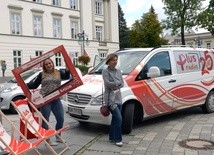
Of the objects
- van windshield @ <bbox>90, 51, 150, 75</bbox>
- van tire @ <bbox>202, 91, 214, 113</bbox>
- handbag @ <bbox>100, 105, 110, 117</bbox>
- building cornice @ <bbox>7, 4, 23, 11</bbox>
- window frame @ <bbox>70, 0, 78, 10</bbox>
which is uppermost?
window frame @ <bbox>70, 0, 78, 10</bbox>

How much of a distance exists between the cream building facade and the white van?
24068mm

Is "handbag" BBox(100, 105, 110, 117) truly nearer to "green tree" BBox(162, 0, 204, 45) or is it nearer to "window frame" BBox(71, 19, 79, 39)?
"green tree" BBox(162, 0, 204, 45)

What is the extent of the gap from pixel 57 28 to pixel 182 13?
651 inches

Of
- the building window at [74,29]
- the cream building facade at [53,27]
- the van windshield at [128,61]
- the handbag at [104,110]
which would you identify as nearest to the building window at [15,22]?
the cream building facade at [53,27]

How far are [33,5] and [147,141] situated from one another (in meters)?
37.8

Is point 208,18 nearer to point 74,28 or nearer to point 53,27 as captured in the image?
point 53,27

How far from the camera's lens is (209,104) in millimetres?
9891

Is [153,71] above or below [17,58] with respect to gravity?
below

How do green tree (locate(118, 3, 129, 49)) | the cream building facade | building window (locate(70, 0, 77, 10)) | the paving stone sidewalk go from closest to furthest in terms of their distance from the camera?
the paving stone sidewalk < the cream building facade < building window (locate(70, 0, 77, 10)) < green tree (locate(118, 3, 129, 49))

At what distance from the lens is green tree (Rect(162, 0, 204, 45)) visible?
41.8m

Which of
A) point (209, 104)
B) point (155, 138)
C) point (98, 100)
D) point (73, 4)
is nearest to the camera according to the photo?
point (155, 138)

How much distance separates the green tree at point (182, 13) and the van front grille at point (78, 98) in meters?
35.9

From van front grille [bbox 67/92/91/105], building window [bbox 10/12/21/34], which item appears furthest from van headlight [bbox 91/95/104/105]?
building window [bbox 10/12/21/34]

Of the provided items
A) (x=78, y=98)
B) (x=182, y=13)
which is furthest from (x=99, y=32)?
(x=78, y=98)
